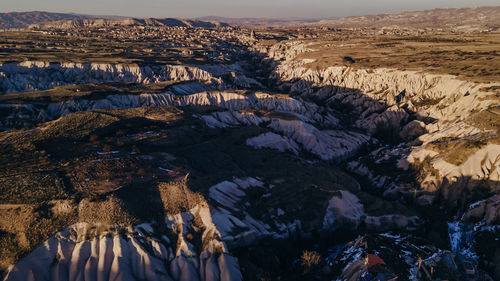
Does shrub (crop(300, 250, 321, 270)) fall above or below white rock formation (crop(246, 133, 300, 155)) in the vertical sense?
below

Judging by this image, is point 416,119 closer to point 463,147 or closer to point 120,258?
point 463,147

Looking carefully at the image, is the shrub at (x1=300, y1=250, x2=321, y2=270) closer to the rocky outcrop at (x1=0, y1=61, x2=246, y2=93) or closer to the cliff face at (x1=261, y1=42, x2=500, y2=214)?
the cliff face at (x1=261, y1=42, x2=500, y2=214)

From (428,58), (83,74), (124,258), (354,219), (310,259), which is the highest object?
(428,58)

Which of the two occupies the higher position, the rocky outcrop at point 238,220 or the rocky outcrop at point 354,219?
the rocky outcrop at point 238,220

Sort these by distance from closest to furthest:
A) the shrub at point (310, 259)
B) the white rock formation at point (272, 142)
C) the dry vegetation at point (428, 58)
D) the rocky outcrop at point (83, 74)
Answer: the shrub at point (310, 259)
the white rock formation at point (272, 142)
the dry vegetation at point (428, 58)
the rocky outcrop at point (83, 74)

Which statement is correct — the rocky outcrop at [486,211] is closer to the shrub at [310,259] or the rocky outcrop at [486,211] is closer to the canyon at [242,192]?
the canyon at [242,192]

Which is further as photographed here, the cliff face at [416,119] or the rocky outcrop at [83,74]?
the rocky outcrop at [83,74]

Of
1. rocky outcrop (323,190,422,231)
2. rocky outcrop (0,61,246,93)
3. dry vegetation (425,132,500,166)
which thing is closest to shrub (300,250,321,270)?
rocky outcrop (323,190,422,231)

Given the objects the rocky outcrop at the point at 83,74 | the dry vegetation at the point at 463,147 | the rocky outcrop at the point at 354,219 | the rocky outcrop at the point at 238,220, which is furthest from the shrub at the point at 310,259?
the rocky outcrop at the point at 83,74

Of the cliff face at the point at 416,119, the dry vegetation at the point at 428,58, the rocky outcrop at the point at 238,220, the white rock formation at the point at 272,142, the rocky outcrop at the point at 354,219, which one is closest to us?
the rocky outcrop at the point at 238,220

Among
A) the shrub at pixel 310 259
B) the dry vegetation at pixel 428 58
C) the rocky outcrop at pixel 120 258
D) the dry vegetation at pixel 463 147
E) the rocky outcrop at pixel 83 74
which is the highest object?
the dry vegetation at pixel 428 58

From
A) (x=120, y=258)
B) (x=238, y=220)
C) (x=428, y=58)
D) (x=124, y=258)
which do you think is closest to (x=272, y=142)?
(x=238, y=220)
